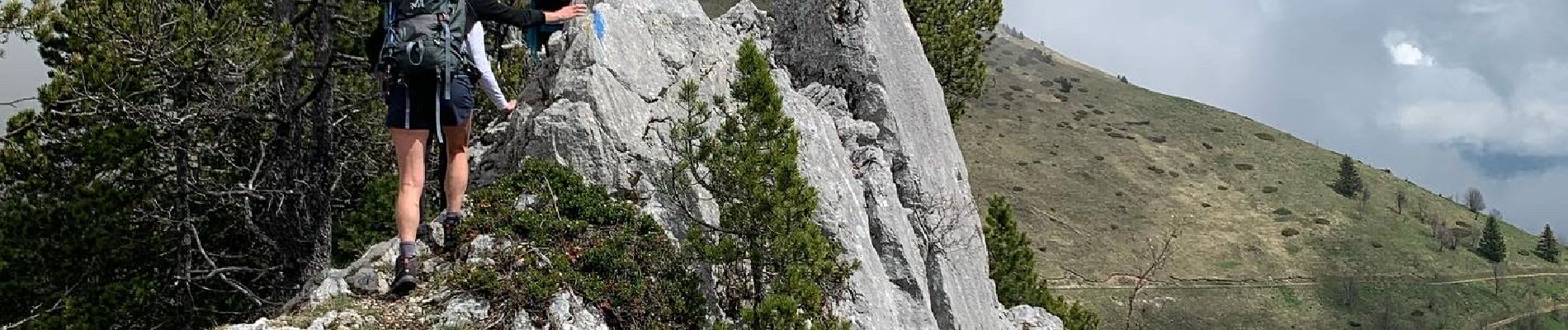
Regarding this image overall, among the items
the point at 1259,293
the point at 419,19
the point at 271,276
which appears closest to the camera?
the point at 419,19

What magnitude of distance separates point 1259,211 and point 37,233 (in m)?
129

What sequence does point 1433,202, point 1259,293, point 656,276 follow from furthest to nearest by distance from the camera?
point 1433,202
point 1259,293
point 656,276

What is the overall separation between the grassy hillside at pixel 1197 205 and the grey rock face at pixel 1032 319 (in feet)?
239

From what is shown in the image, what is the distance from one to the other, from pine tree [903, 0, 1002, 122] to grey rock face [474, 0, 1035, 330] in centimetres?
1110

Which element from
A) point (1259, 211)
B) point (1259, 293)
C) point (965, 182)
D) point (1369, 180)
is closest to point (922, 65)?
point (965, 182)

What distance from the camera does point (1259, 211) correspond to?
120 m

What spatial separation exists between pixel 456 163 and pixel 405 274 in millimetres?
1081

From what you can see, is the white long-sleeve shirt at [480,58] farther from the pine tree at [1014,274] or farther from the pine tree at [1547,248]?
the pine tree at [1547,248]

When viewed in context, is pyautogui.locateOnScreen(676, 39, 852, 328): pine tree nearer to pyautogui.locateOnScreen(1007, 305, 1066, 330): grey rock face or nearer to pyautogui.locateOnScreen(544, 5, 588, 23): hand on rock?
pyautogui.locateOnScreen(544, 5, 588, 23): hand on rock

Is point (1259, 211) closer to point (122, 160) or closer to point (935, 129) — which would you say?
point (935, 129)

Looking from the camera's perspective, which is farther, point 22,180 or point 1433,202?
point 1433,202

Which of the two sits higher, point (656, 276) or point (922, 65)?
point (922, 65)

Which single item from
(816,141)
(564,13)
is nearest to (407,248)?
(564,13)

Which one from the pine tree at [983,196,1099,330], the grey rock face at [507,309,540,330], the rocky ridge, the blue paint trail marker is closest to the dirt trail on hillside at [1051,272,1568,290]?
the pine tree at [983,196,1099,330]
